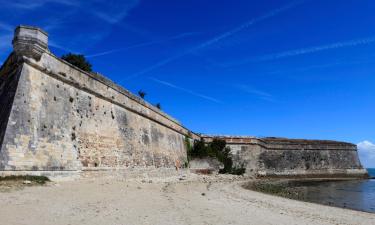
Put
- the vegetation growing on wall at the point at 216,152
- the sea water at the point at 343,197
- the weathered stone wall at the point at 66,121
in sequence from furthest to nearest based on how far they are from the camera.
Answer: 1. the vegetation growing on wall at the point at 216,152
2. the sea water at the point at 343,197
3. the weathered stone wall at the point at 66,121

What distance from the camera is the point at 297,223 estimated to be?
336 inches

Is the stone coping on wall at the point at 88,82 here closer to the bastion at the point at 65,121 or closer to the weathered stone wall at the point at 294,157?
the bastion at the point at 65,121

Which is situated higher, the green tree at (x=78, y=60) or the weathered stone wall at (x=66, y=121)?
the green tree at (x=78, y=60)

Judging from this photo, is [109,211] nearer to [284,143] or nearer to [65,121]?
[65,121]

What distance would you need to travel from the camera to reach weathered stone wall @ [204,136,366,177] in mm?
37812

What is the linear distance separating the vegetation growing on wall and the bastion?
263 inches

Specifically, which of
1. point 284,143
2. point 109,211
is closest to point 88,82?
point 109,211

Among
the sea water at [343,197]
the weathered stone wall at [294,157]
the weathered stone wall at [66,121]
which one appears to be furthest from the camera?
the weathered stone wall at [294,157]

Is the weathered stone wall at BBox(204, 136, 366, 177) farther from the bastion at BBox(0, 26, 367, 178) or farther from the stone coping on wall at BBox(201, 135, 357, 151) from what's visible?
the bastion at BBox(0, 26, 367, 178)

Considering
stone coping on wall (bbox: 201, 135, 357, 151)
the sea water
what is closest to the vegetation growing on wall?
stone coping on wall (bbox: 201, 135, 357, 151)

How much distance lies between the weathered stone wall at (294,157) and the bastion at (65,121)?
1532cm

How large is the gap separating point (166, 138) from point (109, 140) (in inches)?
364

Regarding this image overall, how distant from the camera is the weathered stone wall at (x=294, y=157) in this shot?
3781cm

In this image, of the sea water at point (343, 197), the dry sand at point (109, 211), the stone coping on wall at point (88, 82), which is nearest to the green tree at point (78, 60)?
the stone coping on wall at point (88, 82)
